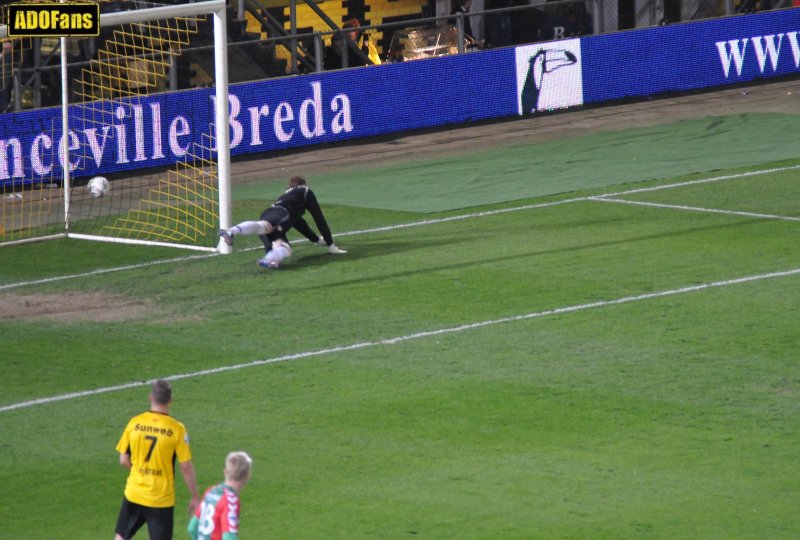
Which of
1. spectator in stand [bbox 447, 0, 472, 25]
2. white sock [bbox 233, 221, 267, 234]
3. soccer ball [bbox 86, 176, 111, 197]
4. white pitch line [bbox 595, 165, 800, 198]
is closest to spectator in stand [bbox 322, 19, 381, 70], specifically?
spectator in stand [bbox 447, 0, 472, 25]

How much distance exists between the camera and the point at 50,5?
17.6 m

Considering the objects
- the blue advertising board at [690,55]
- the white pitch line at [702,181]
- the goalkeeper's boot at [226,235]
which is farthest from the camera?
the blue advertising board at [690,55]

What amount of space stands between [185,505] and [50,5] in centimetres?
908

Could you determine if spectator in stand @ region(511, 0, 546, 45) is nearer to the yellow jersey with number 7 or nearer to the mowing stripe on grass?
the mowing stripe on grass

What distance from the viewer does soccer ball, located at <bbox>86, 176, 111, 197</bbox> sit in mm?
23172

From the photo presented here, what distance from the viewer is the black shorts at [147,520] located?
8.76 meters

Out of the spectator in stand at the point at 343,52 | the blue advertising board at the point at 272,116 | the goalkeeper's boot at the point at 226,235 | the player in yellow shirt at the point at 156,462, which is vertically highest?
the spectator in stand at the point at 343,52

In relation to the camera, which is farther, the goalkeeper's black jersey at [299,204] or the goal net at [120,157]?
the goal net at [120,157]

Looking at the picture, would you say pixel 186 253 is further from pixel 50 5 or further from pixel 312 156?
pixel 312 156

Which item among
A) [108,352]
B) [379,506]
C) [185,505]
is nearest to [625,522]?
[379,506]

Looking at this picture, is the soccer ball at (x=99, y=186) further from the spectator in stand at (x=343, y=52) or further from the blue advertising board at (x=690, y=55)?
the blue advertising board at (x=690, y=55)

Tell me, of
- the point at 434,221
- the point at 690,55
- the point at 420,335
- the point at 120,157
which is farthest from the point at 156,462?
the point at 690,55

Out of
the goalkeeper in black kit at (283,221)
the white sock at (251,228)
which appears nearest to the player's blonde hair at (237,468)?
the white sock at (251,228)

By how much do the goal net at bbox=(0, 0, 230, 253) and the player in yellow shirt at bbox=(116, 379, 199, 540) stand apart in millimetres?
11145
